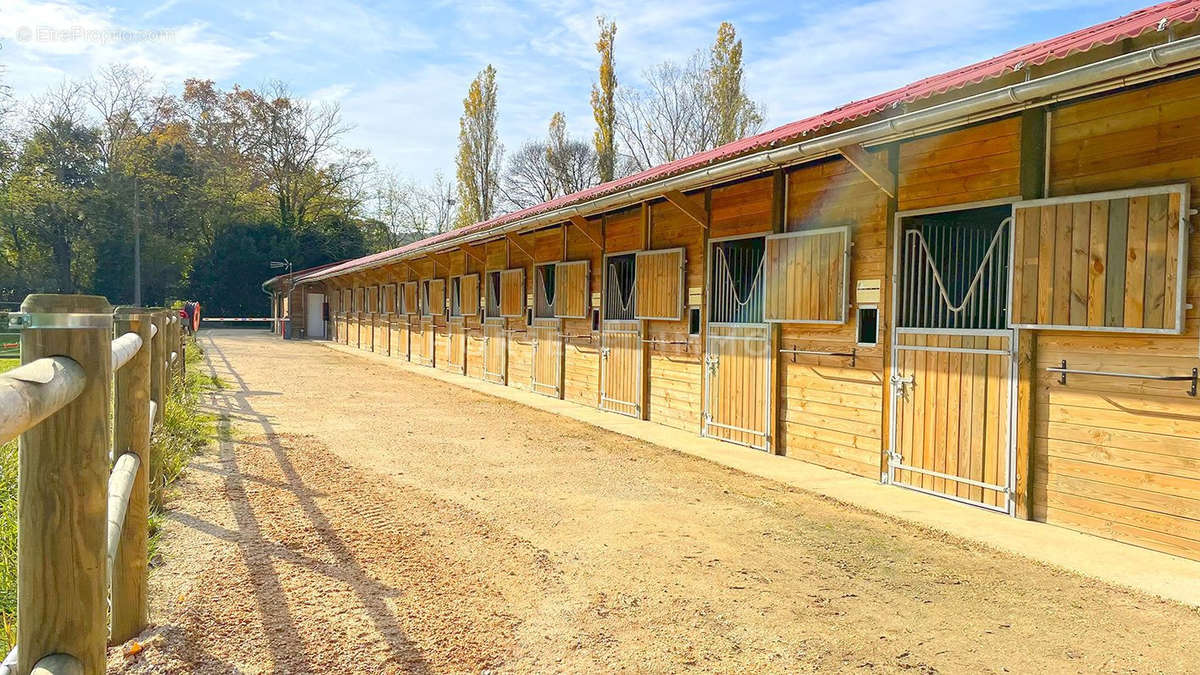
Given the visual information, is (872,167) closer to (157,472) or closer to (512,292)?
(157,472)

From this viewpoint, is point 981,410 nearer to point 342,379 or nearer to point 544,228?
point 544,228

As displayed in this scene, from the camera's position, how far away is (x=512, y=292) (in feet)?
41.1

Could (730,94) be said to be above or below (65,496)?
above

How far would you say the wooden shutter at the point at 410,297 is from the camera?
18562 millimetres

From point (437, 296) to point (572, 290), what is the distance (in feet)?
23.3

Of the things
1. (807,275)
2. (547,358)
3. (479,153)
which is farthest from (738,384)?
(479,153)

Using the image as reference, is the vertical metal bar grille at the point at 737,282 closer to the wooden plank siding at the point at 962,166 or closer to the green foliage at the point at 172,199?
the wooden plank siding at the point at 962,166

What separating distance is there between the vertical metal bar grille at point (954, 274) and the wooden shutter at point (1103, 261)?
0.34m

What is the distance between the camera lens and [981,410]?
489 centimetres

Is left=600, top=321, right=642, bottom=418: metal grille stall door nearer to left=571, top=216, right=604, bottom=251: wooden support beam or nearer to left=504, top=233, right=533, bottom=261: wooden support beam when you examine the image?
left=571, top=216, right=604, bottom=251: wooden support beam

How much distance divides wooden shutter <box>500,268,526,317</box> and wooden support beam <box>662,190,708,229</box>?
499 centimetres

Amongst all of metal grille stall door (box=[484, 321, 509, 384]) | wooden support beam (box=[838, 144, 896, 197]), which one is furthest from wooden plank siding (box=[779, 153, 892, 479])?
metal grille stall door (box=[484, 321, 509, 384])

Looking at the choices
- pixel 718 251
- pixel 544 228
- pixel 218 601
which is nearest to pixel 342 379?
pixel 544 228


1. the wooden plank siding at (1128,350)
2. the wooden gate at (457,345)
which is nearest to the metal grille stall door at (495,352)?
the wooden gate at (457,345)
